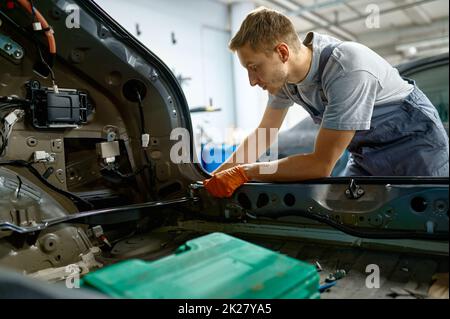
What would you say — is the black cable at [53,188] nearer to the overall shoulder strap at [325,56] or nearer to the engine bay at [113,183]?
the engine bay at [113,183]

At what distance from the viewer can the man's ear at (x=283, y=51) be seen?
1.53 metres

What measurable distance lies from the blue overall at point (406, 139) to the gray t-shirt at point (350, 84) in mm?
48

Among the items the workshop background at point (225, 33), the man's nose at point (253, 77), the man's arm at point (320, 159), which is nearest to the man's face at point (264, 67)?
the man's nose at point (253, 77)

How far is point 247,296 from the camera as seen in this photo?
2.64 feet

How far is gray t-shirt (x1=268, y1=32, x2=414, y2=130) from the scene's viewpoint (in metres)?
1.45

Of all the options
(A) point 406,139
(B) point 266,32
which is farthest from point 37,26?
(A) point 406,139

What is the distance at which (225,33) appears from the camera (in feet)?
25.5

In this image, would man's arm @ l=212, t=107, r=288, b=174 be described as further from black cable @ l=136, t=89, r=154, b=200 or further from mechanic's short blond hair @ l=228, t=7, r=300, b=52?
mechanic's short blond hair @ l=228, t=7, r=300, b=52

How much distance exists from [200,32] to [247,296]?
6860mm

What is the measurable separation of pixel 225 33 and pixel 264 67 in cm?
660

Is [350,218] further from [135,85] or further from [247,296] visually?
[135,85]

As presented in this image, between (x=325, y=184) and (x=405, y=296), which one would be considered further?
(x=325, y=184)

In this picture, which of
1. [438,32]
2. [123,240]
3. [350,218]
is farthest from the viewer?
[438,32]
